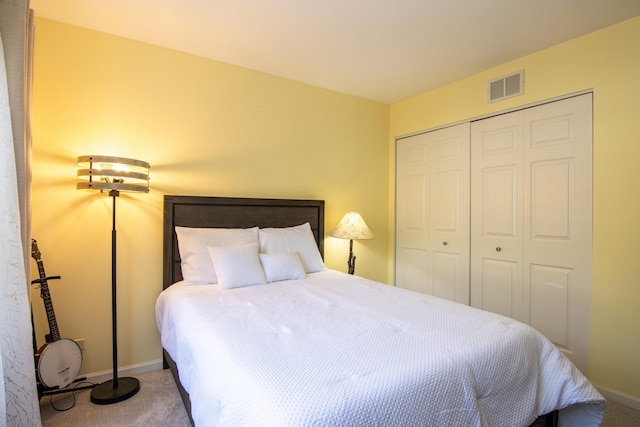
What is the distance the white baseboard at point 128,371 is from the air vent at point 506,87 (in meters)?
3.62

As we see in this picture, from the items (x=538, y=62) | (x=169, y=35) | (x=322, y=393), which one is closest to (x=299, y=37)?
(x=169, y=35)

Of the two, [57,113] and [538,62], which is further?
[538,62]

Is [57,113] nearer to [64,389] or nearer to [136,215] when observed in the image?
[136,215]

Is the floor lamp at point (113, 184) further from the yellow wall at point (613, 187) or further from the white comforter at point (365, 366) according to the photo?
the yellow wall at point (613, 187)

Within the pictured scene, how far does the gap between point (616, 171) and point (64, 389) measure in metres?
3.96

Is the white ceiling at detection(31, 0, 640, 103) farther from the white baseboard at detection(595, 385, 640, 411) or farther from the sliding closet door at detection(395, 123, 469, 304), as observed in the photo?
the white baseboard at detection(595, 385, 640, 411)

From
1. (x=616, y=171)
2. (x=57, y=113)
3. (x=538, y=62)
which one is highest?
(x=538, y=62)

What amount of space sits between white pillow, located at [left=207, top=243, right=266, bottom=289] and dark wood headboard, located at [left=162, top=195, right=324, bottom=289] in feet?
1.27

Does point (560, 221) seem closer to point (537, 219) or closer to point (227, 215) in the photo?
point (537, 219)

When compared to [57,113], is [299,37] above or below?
above

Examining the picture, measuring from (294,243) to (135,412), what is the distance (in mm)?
1557

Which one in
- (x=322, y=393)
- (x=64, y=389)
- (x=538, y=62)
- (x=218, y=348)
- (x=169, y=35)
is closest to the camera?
(x=322, y=393)

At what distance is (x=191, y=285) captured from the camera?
2.29 m


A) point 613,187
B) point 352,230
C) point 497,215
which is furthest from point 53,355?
point 613,187
